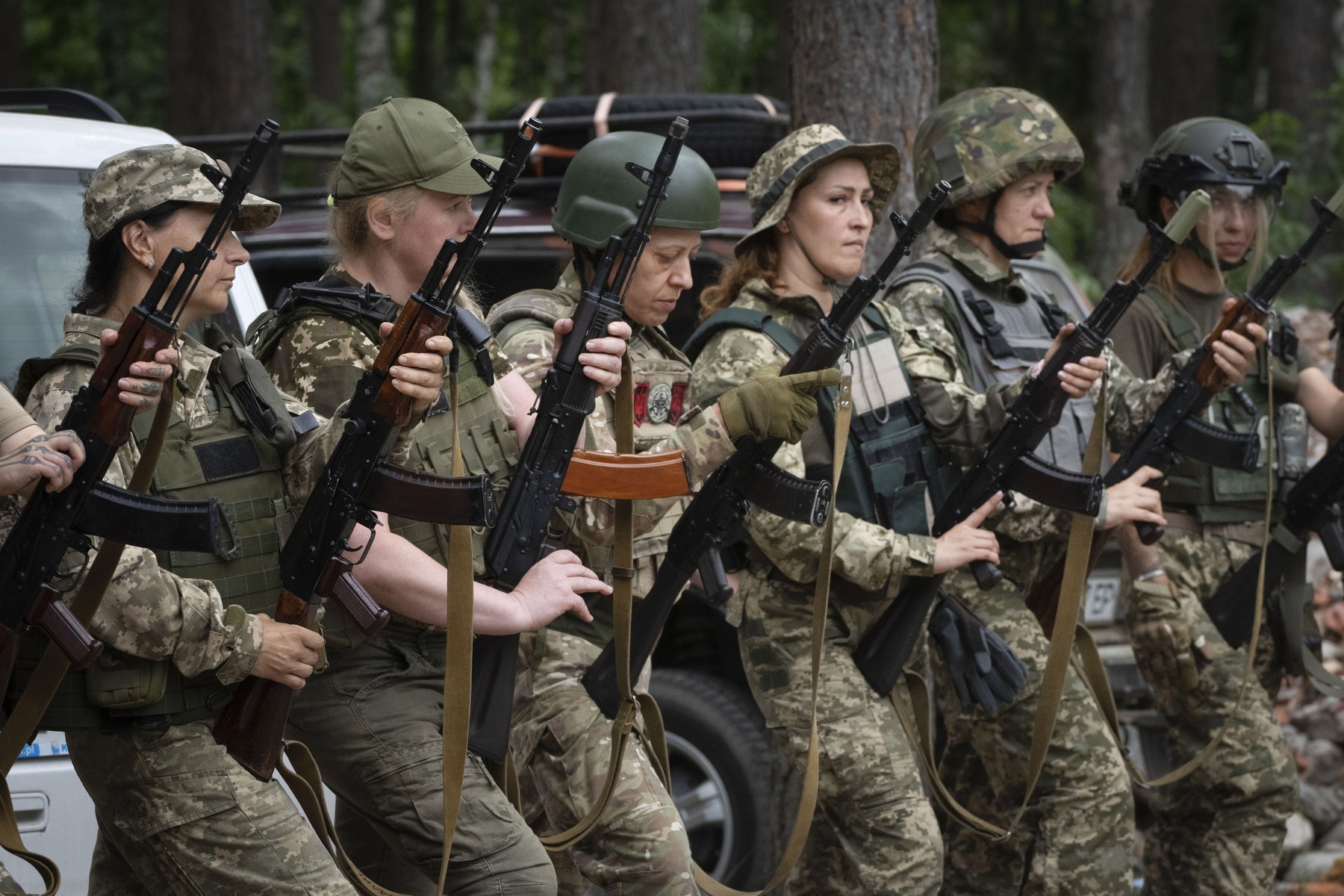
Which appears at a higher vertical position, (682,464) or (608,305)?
(608,305)

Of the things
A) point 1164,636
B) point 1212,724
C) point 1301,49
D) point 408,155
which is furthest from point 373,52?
point 408,155

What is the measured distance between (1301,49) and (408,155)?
50.9ft

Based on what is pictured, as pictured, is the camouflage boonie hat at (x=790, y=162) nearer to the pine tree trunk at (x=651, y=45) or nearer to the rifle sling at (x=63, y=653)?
the rifle sling at (x=63, y=653)

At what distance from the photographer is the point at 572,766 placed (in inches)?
142

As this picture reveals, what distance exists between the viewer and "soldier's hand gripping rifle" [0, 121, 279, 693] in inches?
111

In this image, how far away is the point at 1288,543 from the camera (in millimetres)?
5062

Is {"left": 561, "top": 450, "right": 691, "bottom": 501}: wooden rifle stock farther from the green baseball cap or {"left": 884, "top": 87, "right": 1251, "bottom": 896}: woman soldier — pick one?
{"left": 884, "top": 87, "right": 1251, "bottom": 896}: woman soldier

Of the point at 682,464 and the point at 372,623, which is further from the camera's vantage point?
the point at 682,464

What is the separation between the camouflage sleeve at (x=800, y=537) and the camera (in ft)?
13.5

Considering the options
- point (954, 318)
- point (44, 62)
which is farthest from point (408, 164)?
point (44, 62)

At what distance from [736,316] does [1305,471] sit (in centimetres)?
218

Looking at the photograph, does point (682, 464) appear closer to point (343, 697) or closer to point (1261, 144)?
point (343, 697)

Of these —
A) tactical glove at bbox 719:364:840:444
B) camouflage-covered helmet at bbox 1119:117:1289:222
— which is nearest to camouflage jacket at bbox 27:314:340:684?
→ tactical glove at bbox 719:364:840:444

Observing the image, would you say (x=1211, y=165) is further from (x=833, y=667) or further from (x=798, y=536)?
(x=833, y=667)
